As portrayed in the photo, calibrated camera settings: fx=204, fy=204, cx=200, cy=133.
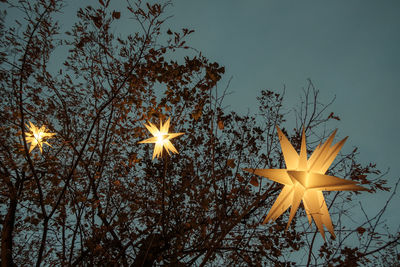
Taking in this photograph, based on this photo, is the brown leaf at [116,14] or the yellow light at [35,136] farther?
Answer: the brown leaf at [116,14]

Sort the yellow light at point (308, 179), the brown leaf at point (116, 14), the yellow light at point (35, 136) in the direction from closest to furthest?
1. the yellow light at point (308, 179)
2. the yellow light at point (35, 136)
3. the brown leaf at point (116, 14)

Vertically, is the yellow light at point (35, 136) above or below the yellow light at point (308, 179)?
above

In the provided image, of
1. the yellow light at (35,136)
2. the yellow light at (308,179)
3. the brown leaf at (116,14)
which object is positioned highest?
the brown leaf at (116,14)

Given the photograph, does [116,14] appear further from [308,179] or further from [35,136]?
[308,179]

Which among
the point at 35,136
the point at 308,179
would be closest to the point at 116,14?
the point at 35,136

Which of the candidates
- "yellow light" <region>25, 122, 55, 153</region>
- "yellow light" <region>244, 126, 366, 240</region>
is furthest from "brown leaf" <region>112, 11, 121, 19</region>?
"yellow light" <region>244, 126, 366, 240</region>

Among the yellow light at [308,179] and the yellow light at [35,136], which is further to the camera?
the yellow light at [35,136]

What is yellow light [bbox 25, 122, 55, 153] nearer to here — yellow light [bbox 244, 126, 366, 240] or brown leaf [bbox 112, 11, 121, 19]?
brown leaf [bbox 112, 11, 121, 19]

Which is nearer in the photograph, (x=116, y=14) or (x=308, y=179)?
(x=308, y=179)

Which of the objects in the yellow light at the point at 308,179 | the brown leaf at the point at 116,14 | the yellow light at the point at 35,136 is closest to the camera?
the yellow light at the point at 308,179

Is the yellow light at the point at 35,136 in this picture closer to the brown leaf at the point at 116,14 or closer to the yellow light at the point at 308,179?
the brown leaf at the point at 116,14

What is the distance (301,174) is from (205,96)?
10.1ft

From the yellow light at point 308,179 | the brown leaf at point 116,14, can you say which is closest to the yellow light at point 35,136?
the brown leaf at point 116,14

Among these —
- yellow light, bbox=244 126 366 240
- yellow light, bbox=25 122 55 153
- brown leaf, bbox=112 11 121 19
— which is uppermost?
brown leaf, bbox=112 11 121 19
